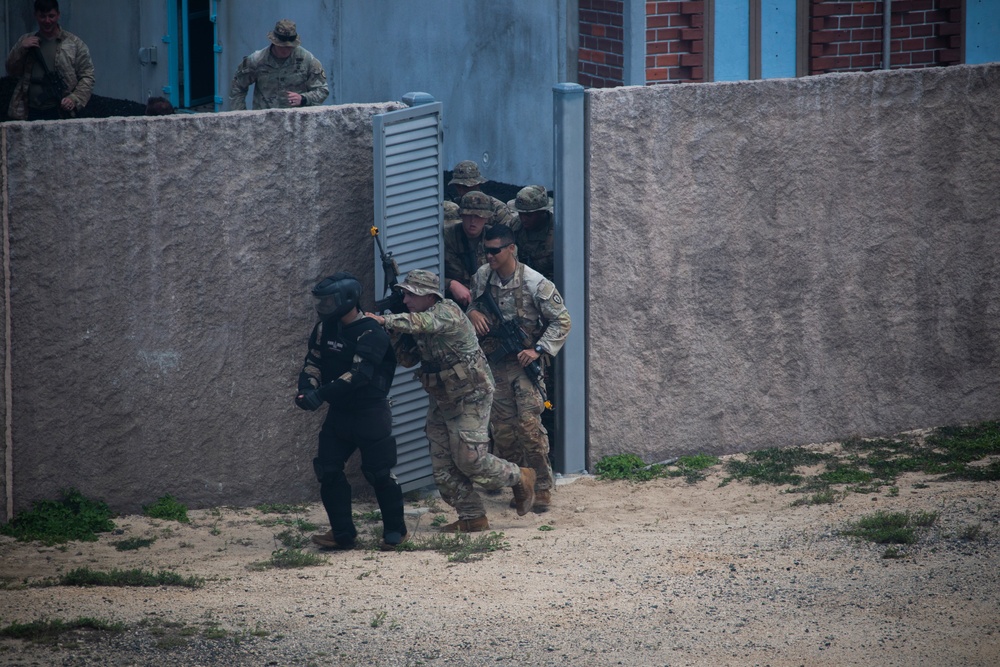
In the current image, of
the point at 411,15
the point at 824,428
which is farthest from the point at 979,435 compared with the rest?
the point at 411,15

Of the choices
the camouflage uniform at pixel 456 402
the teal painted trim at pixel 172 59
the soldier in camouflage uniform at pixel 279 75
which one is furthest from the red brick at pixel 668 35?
the teal painted trim at pixel 172 59

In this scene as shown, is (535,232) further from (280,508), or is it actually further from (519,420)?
(280,508)

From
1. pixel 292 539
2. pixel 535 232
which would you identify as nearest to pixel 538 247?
pixel 535 232

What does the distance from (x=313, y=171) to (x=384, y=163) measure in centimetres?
43

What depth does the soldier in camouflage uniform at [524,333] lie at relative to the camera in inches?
317

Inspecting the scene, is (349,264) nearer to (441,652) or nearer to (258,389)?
(258,389)

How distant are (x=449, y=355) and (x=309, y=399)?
87 centimetres

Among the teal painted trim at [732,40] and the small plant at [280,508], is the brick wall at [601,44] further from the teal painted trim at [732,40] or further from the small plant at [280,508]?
the small plant at [280,508]

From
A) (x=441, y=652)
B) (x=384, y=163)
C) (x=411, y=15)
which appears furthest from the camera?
(x=411, y=15)

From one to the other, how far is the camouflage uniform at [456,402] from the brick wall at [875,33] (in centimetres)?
588

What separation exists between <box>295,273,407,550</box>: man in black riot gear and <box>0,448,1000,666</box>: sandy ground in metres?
0.27

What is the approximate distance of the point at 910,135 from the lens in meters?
8.97

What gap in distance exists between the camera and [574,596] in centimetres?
639

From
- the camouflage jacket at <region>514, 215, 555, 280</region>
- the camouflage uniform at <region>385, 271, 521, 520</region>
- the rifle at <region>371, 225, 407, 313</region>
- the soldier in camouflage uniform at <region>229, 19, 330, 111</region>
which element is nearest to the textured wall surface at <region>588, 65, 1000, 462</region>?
the camouflage jacket at <region>514, 215, 555, 280</region>
